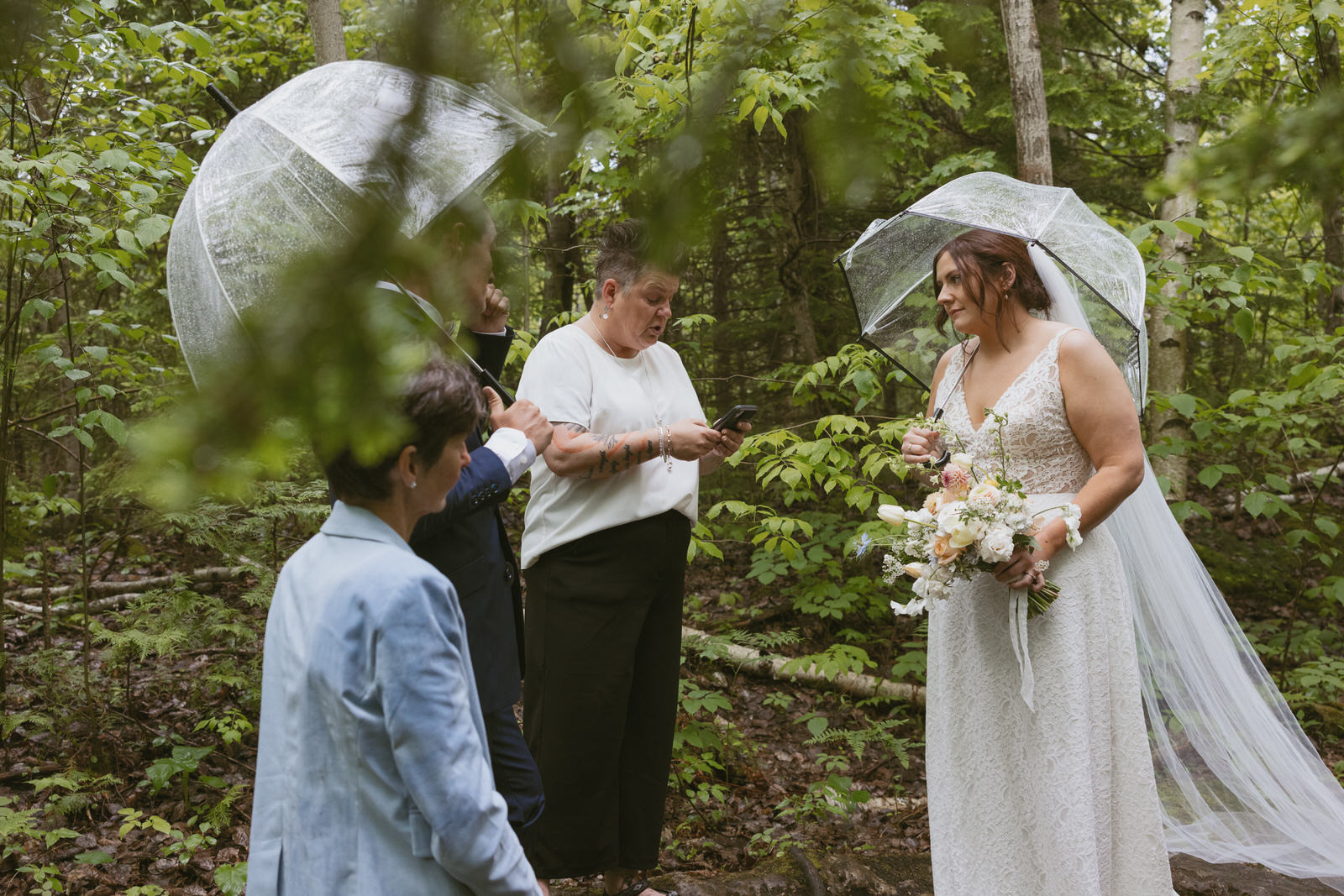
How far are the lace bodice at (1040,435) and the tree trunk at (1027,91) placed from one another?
6.92ft

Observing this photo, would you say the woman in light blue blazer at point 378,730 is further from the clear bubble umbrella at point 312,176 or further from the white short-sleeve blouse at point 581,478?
the white short-sleeve blouse at point 581,478

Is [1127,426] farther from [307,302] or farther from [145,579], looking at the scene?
[145,579]

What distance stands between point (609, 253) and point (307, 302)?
197 cm

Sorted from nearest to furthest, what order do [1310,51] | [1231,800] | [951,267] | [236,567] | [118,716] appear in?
[1310,51]
[951,267]
[1231,800]
[118,716]
[236,567]

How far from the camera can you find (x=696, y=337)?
22.9ft

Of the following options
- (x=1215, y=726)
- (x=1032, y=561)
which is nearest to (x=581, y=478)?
(x=1032, y=561)

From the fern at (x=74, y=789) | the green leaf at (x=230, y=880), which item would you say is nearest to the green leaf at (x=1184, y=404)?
the green leaf at (x=230, y=880)

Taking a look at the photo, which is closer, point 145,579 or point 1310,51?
point 1310,51

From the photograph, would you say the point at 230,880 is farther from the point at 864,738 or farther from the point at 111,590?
the point at 111,590

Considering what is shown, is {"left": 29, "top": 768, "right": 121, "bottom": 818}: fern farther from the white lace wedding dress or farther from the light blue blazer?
the white lace wedding dress

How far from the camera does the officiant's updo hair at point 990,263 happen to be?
97.5 inches

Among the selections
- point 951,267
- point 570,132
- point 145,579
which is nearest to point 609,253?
point 951,267

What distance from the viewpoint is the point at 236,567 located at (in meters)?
4.57

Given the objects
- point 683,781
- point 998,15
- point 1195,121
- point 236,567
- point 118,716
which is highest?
point 998,15
